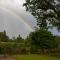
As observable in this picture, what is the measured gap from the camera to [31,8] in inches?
1231

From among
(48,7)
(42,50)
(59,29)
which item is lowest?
(42,50)

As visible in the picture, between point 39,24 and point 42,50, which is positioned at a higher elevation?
point 39,24

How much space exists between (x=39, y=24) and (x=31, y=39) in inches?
244

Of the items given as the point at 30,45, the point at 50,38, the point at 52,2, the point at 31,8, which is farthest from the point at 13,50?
the point at 52,2

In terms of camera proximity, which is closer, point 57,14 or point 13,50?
point 57,14

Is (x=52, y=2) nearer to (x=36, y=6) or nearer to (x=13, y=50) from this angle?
(x=36, y=6)

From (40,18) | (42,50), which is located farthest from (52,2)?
(42,50)

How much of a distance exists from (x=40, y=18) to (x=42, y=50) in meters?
6.87

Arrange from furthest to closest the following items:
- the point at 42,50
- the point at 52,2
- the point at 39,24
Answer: the point at 42,50 → the point at 39,24 → the point at 52,2

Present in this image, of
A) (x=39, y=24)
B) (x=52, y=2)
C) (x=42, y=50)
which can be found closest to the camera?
(x=52, y=2)

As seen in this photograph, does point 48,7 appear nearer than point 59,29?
Yes

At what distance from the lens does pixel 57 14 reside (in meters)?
30.3

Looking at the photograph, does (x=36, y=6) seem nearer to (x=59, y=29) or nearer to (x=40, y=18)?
(x=40, y=18)

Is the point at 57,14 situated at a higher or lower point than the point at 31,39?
higher
